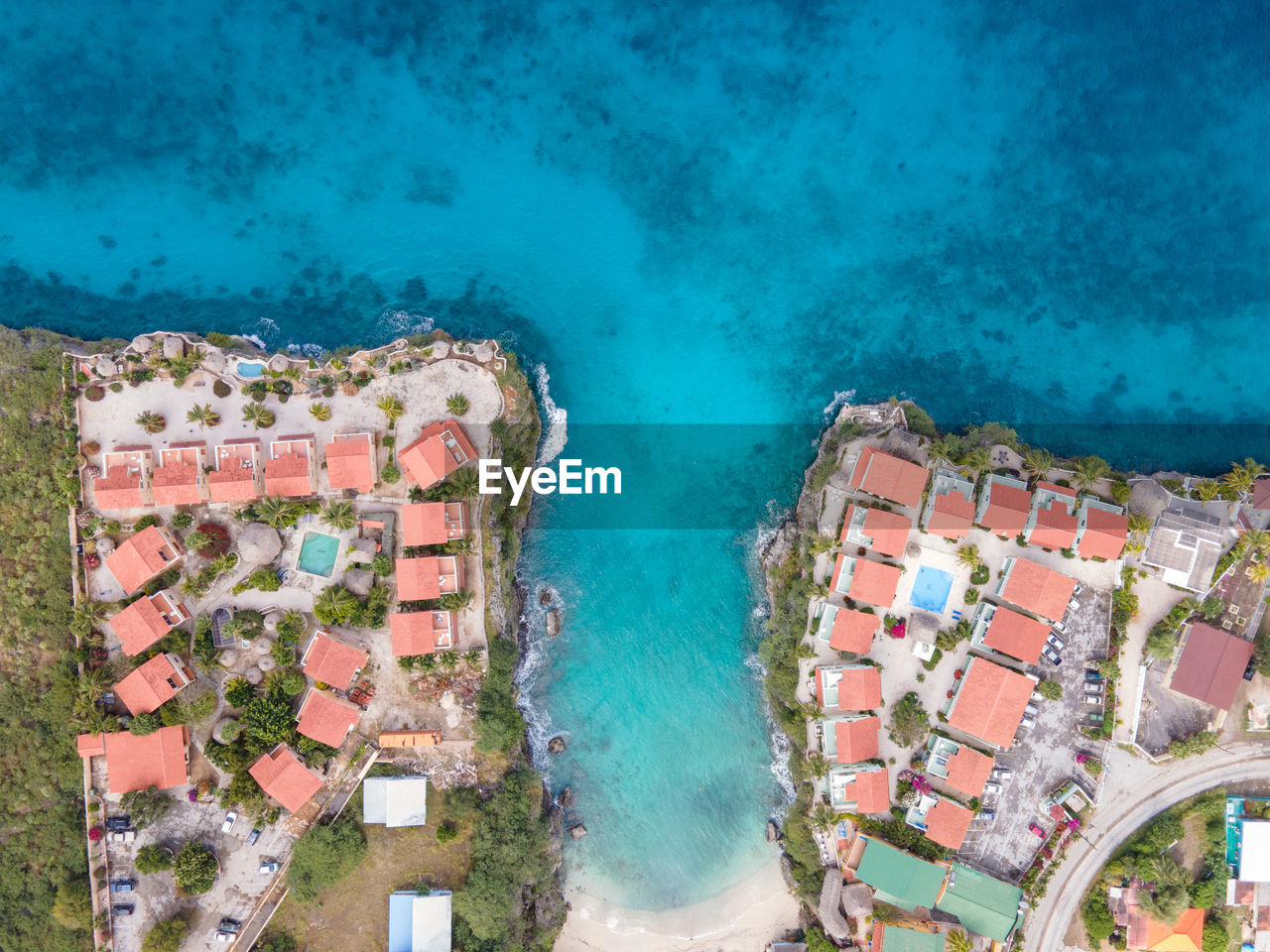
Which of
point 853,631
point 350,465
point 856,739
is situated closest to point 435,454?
point 350,465

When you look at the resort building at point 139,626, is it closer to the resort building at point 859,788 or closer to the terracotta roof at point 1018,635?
the resort building at point 859,788

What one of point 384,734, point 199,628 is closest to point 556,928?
point 384,734

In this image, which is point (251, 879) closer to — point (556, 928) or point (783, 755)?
point (556, 928)

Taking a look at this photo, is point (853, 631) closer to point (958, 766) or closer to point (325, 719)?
point (958, 766)

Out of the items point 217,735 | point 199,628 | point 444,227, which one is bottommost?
point 217,735

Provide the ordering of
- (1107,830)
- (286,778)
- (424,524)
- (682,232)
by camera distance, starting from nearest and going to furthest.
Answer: (286,778)
(424,524)
(1107,830)
(682,232)

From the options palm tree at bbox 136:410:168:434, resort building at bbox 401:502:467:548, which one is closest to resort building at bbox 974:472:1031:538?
resort building at bbox 401:502:467:548
